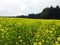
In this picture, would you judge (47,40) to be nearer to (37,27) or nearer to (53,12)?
(37,27)

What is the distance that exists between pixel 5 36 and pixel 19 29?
2155 mm

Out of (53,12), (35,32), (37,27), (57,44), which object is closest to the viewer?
(57,44)

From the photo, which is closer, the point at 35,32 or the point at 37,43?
the point at 37,43

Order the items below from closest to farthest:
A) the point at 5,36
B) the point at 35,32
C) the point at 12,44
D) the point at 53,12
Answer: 1. the point at 12,44
2. the point at 5,36
3. the point at 35,32
4. the point at 53,12

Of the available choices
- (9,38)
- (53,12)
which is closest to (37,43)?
(9,38)

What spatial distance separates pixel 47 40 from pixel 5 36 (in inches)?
127

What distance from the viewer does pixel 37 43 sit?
601 inches

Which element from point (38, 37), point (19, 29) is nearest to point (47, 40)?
point (38, 37)

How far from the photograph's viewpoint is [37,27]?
1966cm

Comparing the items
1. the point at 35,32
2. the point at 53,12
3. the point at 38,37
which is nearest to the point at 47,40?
the point at 38,37

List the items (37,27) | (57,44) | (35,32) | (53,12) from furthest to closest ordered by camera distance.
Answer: (53,12) → (37,27) → (35,32) → (57,44)

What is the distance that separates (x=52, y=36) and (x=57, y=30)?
2.52 m

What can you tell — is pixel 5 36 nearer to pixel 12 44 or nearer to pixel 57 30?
pixel 12 44

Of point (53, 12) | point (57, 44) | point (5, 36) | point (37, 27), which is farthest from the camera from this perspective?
point (53, 12)
